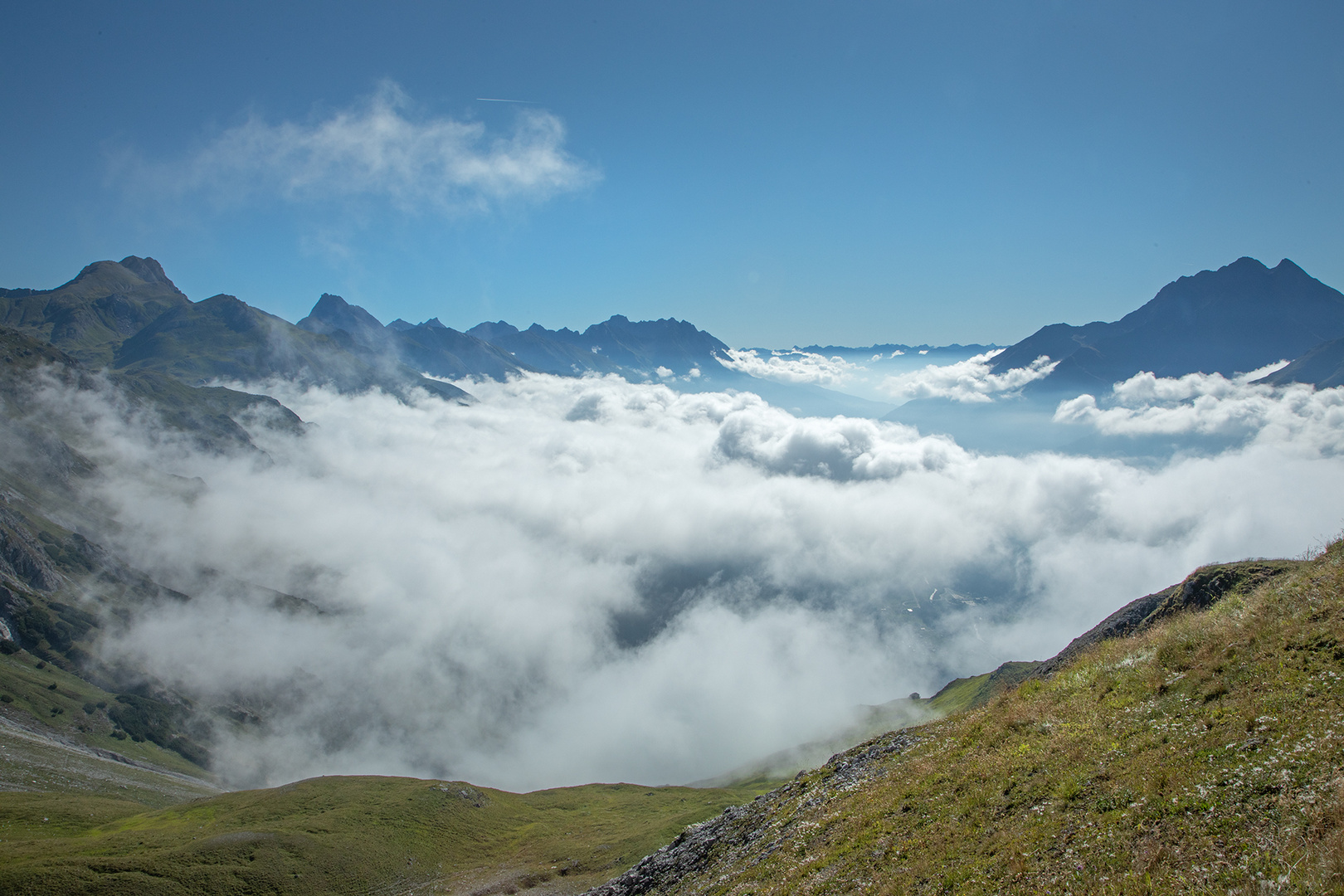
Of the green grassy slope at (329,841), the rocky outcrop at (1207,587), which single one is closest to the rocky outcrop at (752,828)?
the rocky outcrop at (1207,587)

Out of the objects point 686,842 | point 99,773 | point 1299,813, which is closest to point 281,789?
point 99,773

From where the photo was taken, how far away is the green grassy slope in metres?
70.7

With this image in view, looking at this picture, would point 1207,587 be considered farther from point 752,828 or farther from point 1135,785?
point 1135,785

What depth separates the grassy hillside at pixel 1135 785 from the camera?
492 inches

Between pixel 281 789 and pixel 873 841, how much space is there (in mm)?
147286

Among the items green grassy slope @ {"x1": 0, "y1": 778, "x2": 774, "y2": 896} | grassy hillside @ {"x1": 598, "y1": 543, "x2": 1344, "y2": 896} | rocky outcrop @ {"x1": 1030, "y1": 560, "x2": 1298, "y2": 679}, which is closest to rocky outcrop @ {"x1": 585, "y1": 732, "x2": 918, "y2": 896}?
grassy hillside @ {"x1": 598, "y1": 543, "x2": 1344, "y2": 896}

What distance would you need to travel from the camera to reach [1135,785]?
16.0m

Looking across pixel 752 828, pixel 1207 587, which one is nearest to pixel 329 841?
pixel 752 828

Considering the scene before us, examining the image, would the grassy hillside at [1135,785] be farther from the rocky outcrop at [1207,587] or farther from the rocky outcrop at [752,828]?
the rocky outcrop at [1207,587]

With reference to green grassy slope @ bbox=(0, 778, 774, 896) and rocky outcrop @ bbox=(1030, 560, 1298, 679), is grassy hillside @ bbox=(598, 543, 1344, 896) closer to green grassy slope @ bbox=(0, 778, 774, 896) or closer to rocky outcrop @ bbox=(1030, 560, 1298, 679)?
rocky outcrop @ bbox=(1030, 560, 1298, 679)

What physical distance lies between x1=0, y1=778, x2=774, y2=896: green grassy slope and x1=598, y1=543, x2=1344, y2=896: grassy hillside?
2799 inches

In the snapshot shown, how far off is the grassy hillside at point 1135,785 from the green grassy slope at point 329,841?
2799 inches

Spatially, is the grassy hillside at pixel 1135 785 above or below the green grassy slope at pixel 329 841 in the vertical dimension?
above

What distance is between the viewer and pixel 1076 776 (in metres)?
17.9
